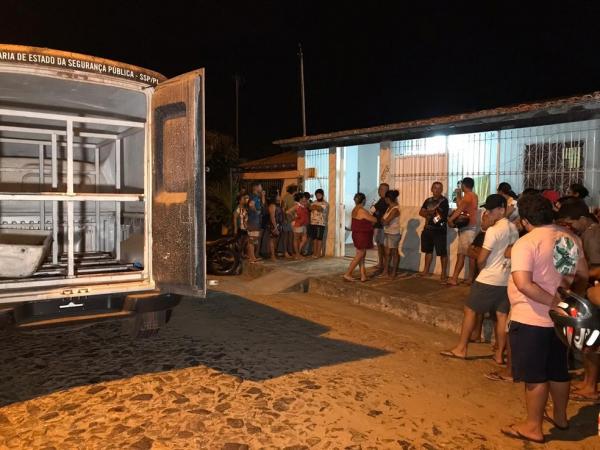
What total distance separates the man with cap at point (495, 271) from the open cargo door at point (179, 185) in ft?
9.07

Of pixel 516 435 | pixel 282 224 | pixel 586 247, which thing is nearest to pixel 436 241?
pixel 586 247

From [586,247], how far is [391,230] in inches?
164

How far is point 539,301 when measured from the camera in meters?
3.46

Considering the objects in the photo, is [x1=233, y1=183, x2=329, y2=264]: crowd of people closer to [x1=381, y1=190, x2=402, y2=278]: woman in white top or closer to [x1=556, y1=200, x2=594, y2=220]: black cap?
[x1=381, y1=190, x2=402, y2=278]: woman in white top

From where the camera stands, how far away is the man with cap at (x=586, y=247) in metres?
4.30

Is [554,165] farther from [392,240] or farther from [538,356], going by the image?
[538,356]

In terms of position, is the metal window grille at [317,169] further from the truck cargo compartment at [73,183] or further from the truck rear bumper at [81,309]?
the truck rear bumper at [81,309]

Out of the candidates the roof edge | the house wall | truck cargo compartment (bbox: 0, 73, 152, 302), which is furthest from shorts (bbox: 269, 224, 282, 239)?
truck cargo compartment (bbox: 0, 73, 152, 302)

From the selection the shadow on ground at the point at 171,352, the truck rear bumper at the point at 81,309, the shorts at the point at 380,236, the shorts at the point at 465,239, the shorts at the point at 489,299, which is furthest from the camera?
the shorts at the point at 380,236

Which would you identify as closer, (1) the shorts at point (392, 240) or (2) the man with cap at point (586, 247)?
(2) the man with cap at point (586, 247)

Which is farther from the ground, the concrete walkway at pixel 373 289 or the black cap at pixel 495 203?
the black cap at pixel 495 203

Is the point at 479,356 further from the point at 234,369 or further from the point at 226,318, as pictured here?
the point at 226,318

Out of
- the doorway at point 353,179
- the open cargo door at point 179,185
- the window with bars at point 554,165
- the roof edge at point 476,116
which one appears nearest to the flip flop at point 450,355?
the open cargo door at point 179,185

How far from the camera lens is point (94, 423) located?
3848 millimetres
